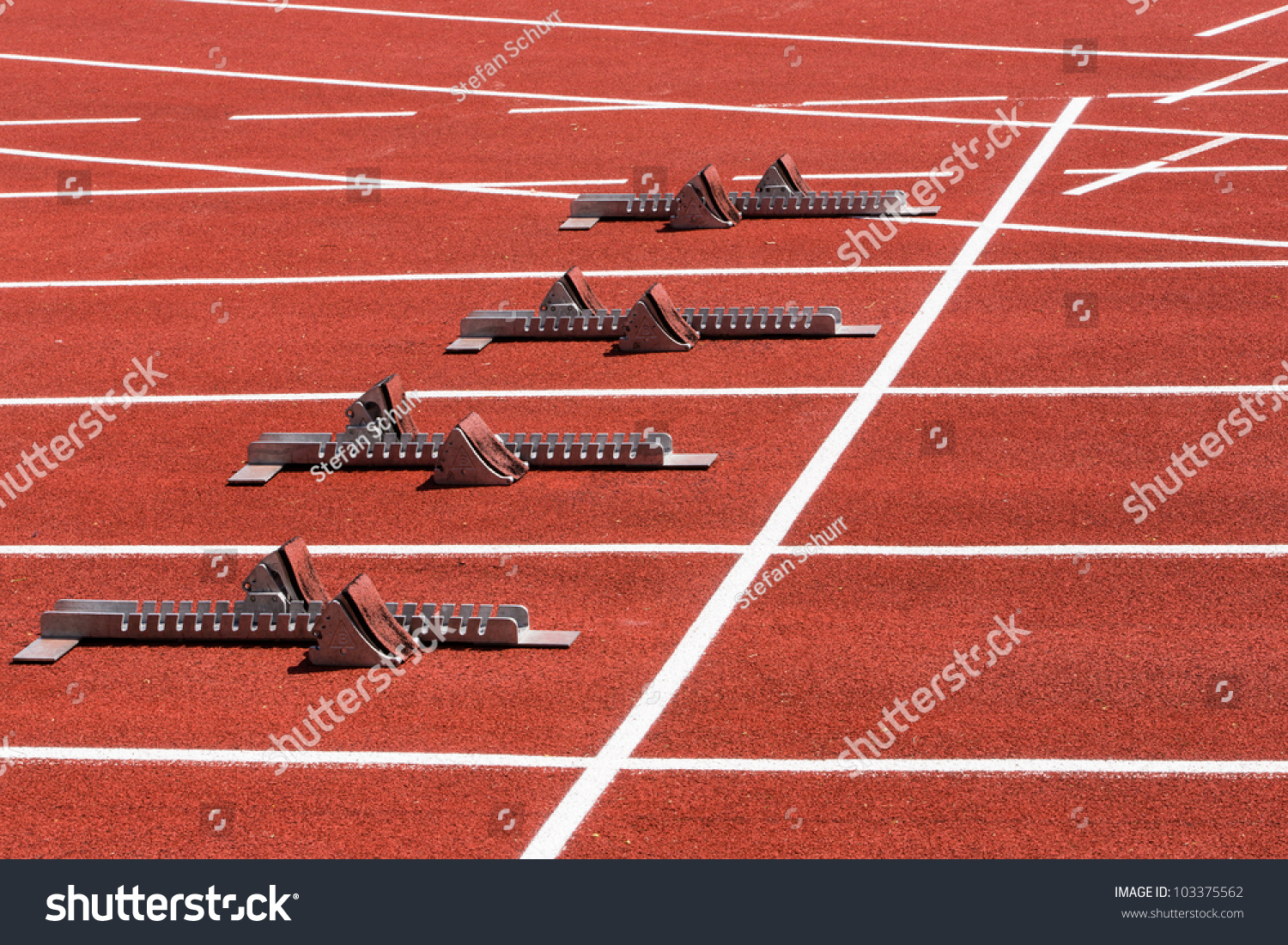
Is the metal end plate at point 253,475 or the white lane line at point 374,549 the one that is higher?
the metal end plate at point 253,475

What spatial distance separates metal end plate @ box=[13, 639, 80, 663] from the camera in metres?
7.96

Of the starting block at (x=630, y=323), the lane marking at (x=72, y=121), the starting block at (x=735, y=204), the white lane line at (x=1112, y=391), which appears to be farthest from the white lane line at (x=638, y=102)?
the white lane line at (x=1112, y=391)

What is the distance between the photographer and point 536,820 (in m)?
6.44

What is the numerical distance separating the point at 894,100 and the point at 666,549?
10.4 meters

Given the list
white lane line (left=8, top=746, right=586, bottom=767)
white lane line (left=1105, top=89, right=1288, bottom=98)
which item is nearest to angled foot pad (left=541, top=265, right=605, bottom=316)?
white lane line (left=8, top=746, right=586, bottom=767)

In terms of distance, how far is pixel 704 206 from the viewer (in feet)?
45.3

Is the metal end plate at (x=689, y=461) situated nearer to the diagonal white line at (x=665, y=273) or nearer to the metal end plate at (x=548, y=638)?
the metal end plate at (x=548, y=638)

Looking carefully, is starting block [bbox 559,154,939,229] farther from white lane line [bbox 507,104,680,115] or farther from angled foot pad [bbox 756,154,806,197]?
white lane line [bbox 507,104,680,115]

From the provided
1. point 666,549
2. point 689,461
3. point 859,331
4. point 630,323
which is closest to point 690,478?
point 689,461

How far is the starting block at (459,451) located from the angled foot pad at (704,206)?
4.63 m

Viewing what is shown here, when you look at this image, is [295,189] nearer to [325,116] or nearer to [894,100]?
[325,116]

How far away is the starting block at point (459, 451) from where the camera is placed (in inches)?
374

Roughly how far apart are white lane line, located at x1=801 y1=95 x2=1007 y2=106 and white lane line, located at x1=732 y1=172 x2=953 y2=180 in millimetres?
2607

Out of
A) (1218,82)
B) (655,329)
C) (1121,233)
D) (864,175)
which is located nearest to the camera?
(655,329)
